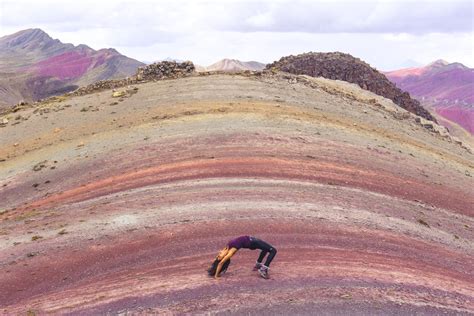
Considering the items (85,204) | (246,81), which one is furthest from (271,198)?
(246,81)

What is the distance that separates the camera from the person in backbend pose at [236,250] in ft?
37.9

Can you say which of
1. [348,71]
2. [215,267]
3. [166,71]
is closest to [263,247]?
[215,267]

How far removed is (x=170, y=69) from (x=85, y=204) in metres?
22.2

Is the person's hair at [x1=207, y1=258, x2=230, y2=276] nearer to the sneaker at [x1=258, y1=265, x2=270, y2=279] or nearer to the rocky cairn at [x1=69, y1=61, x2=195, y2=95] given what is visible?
the sneaker at [x1=258, y1=265, x2=270, y2=279]

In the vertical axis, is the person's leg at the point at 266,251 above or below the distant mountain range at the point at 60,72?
below

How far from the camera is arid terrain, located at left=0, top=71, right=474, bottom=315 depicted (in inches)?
460

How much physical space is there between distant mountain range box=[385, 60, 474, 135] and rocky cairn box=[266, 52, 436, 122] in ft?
191

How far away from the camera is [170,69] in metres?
38.3

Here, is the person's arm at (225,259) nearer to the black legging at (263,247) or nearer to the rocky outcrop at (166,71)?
the black legging at (263,247)

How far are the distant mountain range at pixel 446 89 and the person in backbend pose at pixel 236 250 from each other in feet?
336

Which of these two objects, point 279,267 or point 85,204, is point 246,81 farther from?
point 279,267

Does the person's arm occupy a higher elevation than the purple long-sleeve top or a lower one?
lower

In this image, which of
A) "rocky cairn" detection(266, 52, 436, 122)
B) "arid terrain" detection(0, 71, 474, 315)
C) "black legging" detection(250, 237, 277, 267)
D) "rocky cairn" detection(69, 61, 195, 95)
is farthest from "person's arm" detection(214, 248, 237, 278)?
"rocky cairn" detection(266, 52, 436, 122)

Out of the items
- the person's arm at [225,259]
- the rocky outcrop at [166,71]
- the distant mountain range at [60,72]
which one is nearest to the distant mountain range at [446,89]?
the rocky outcrop at [166,71]
